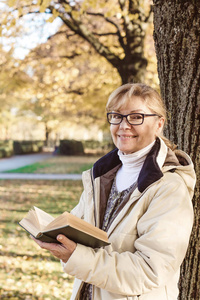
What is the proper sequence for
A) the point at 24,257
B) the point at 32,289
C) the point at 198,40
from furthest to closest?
the point at 24,257
the point at 32,289
the point at 198,40

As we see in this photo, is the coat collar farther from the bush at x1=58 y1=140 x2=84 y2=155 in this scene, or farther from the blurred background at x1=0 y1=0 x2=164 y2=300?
the bush at x1=58 y1=140 x2=84 y2=155

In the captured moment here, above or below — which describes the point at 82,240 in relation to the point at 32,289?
above

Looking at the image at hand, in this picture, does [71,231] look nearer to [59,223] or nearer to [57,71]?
[59,223]

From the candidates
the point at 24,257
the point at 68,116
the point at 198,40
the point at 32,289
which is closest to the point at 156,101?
the point at 198,40

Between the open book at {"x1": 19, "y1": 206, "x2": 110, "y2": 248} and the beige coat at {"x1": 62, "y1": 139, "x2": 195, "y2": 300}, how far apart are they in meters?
0.06

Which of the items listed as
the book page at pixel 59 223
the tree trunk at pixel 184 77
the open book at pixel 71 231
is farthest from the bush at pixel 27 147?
the book page at pixel 59 223

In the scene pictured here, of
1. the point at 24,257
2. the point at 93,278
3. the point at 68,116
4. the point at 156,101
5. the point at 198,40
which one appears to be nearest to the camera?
the point at 93,278

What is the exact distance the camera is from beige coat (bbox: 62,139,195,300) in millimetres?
1620

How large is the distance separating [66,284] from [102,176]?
3.10m

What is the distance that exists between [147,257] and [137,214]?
0.22 m

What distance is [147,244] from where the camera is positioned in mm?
1631

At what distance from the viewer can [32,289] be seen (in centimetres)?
454

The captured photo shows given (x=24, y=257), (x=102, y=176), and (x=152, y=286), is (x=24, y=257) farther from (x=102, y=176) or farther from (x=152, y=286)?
(x=152, y=286)

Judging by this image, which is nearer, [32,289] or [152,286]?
[152,286]
